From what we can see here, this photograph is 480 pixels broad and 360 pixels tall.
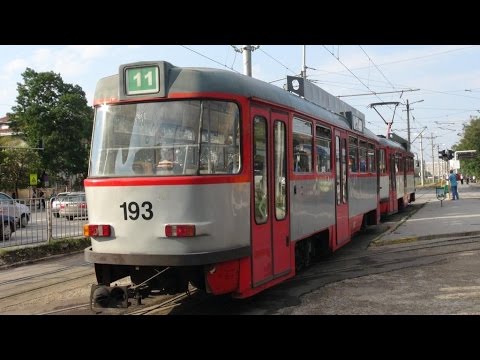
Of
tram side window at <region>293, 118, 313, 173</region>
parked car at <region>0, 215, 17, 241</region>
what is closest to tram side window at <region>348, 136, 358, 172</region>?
tram side window at <region>293, 118, 313, 173</region>

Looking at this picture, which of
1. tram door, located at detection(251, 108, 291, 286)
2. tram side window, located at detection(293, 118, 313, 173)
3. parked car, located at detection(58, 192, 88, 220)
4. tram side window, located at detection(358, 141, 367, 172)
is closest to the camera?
tram door, located at detection(251, 108, 291, 286)

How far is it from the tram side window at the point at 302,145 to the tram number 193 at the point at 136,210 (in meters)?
2.70

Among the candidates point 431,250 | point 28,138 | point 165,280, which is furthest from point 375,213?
point 28,138

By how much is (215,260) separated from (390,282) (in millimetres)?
3507

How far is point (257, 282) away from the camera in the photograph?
6406 mm

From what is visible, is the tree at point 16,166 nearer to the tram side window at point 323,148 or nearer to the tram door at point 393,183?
the tram door at point 393,183

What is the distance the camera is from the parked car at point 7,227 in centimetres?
1170

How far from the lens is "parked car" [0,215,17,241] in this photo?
11.7 meters

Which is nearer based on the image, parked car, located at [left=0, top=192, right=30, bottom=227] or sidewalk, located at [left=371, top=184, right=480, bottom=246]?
parked car, located at [left=0, top=192, right=30, bottom=227]

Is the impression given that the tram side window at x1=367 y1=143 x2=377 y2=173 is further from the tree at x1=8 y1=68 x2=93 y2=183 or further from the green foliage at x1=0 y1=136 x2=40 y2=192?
the tree at x1=8 y1=68 x2=93 y2=183

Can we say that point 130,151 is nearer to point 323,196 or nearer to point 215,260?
point 215,260

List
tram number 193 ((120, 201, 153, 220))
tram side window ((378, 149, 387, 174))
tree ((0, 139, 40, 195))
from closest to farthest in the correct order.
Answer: tram number 193 ((120, 201, 153, 220)) < tram side window ((378, 149, 387, 174)) < tree ((0, 139, 40, 195))

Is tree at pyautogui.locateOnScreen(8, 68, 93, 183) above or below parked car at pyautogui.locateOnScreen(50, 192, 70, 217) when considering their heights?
above

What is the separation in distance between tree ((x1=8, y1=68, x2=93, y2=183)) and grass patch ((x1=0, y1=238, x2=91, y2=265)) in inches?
Result: 1799
